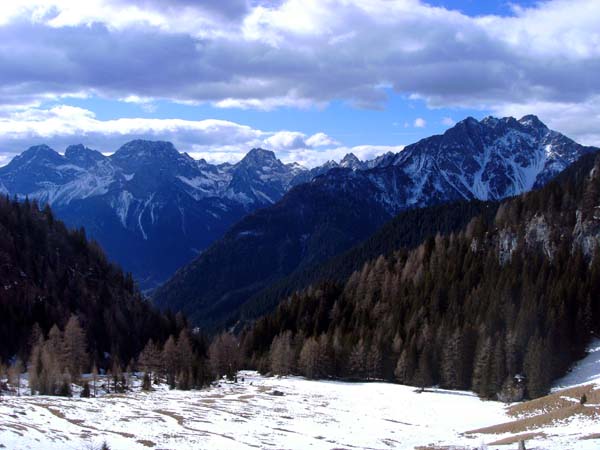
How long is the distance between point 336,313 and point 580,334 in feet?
216

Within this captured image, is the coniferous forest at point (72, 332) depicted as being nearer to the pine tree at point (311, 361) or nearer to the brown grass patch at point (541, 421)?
Result: the pine tree at point (311, 361)

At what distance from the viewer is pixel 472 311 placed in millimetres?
138250

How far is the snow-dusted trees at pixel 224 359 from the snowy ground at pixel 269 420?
72.7ft

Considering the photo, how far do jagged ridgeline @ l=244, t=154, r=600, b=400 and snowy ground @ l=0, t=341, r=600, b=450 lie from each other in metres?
7.51

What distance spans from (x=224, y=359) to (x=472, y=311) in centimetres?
5365

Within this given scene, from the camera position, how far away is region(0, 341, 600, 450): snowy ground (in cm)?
5766

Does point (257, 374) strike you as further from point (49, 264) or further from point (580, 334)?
point (49, 264)

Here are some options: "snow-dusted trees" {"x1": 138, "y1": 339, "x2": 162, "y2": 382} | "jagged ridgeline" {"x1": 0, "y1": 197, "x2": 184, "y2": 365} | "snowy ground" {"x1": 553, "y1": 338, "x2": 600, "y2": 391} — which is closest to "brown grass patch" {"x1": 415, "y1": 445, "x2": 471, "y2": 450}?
"snowy ground" {"x1": 553, "y1": 338, "x2": 600, "y2": 391}

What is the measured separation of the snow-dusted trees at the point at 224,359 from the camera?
13675 cm

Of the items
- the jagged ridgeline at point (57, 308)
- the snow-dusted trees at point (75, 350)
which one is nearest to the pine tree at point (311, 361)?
the snow-dusted trees at point (75, 350)

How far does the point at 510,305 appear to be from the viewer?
13088 cm

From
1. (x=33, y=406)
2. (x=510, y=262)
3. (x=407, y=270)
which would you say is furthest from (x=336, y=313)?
(x=33, y=406)

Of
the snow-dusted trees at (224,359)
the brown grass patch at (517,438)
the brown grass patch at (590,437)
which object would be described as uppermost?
the brown grass patch at (590,437)

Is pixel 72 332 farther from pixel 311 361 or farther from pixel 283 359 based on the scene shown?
pixel 311 361
